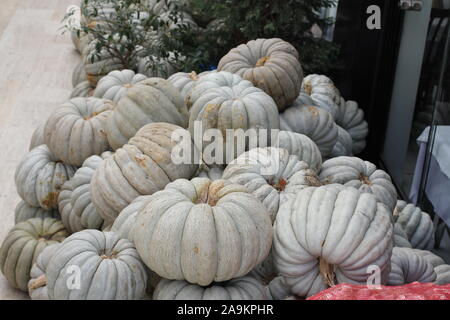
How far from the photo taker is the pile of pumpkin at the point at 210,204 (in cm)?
226

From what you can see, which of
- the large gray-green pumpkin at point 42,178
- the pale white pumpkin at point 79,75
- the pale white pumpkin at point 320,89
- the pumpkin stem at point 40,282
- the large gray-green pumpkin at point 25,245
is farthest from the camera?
the pale white pumpkin at point 79,75

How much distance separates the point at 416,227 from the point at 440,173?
0.63 m

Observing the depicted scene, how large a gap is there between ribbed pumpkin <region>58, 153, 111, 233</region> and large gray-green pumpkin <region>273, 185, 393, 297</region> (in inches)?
53.9

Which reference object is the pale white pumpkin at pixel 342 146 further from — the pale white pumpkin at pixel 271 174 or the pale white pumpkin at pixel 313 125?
the pale white pumpkin at pixel 271 174

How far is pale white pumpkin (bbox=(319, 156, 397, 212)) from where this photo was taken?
10.0ft

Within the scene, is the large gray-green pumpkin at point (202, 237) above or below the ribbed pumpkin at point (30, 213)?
above

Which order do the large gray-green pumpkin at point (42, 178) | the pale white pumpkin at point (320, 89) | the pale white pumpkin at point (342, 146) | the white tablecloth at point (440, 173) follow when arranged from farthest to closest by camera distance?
Answer: 1. the pale white pumpkin at point (320, 89)
2. the pale white pumpkin at point (342, 146)
3. the large gray-green pumpkin at point (42, 178)
4. the white tablecloth at point (440, 173)

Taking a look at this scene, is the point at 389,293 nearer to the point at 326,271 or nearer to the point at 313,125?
the point at 326,271

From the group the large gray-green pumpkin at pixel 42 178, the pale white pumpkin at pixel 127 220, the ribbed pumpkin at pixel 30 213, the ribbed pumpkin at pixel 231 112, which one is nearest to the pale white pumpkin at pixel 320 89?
the ribbed pumpkin at pixel 231 112

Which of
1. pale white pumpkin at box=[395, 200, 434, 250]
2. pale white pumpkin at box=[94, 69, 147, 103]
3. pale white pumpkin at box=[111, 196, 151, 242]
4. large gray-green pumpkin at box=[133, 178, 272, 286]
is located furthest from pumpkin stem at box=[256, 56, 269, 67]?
large gray-green pumpkin at box=[133, 178, 272, 286]

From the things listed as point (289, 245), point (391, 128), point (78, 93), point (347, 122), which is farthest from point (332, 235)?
point (78, 93)

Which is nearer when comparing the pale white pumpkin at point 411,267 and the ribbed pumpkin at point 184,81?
the pale white pumpkin at point 411,267

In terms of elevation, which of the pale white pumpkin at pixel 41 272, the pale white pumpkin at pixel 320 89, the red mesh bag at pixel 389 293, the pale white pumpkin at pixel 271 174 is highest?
the pale white pumpkin at pixel 320 89
